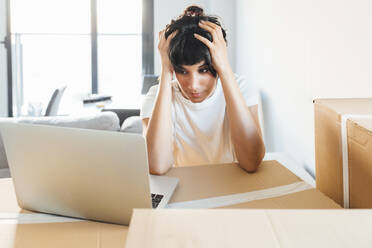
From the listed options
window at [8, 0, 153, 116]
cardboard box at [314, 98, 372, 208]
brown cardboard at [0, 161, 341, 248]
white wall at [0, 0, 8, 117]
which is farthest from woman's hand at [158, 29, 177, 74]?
white wall at [0, 0, 8, 117]

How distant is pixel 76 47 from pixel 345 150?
15.1 ft

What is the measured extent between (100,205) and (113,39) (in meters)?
4.42

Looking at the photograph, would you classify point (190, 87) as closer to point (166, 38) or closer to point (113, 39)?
point (166, 38)

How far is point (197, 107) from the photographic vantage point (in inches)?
56.1

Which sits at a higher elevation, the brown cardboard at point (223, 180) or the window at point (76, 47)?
the window at point (76, 47)

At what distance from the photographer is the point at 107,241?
627mm

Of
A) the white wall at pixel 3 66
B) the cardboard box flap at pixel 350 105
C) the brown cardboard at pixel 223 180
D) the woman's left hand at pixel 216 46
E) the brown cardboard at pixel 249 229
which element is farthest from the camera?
the white wall at pixel 3 66

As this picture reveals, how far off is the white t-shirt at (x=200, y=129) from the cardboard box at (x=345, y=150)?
0.58 m

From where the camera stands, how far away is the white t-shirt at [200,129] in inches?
56.6

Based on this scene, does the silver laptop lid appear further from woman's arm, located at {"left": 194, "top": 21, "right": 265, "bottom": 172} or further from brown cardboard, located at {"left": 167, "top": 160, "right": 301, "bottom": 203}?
woman's arm, located at {"left": 194, "top": 21, "right": 265, "bottom": 172}

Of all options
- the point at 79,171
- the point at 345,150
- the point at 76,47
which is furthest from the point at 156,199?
the point at 76,47

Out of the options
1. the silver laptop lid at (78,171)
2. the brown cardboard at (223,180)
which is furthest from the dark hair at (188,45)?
the silver laptop lid at (78,171)

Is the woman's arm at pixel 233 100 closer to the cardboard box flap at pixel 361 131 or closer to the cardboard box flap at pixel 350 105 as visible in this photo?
the cardboard box flap at pixel 350 105

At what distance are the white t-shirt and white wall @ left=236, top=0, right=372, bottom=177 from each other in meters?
0.36
